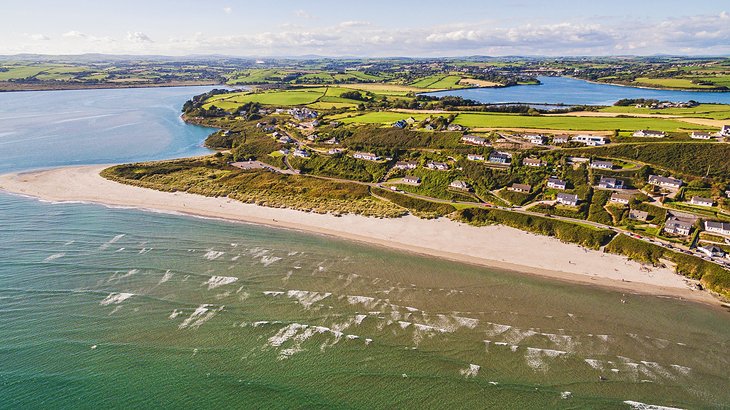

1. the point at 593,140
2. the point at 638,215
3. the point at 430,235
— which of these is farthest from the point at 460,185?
the point at 593,140

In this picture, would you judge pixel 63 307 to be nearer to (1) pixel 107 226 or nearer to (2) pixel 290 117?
(1) pixel 107 226

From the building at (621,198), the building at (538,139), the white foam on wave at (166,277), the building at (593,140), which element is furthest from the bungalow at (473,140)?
the white foam on wave at (166,277)

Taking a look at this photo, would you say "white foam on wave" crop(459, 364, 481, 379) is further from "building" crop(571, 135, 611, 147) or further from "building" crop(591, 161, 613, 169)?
"building" crop(571, 135, 611, 147)

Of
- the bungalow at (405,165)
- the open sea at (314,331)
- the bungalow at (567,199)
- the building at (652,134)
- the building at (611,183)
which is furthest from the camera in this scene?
the bungalow at (405,165)

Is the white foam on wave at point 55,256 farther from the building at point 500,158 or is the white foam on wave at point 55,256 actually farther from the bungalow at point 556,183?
the bungalow at point 556,183

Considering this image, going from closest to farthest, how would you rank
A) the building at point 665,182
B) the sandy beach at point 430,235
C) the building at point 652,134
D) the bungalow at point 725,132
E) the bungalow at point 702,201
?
the sandy beach at point 430,235
the bungalow at point 702,201
the building at point 665,182
the bungalow at point 725,132
the building at point 652,134

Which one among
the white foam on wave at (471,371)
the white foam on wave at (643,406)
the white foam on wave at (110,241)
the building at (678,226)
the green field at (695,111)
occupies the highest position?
the green field at (695,111)

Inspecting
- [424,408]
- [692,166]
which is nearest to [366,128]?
[692,166]
